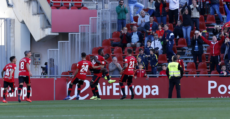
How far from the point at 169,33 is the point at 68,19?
21.3ft

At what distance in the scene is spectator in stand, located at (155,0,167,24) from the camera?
19.5 meters

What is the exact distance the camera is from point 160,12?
64.7 feet

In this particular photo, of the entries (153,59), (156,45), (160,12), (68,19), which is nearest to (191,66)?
(156,45)

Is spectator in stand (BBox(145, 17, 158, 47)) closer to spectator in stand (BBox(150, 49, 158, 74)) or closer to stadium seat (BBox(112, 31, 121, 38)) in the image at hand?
spectator in stand (BBox(150, 49, 158, 74))

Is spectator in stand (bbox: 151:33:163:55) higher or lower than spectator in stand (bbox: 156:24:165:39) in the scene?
lower

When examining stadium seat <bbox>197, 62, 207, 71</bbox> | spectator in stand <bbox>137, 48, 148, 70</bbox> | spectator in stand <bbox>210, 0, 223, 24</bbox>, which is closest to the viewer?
spectator in stand <bbox>137, 48, 148, 70</bbox>

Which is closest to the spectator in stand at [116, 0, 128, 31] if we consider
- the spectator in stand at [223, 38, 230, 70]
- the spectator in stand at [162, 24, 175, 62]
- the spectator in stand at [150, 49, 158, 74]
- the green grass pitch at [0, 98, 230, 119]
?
the spectator in stand at [162, 24, 175, 62]

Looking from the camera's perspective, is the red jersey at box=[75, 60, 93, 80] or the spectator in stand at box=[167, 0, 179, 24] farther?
the spectator in stand at box=[167, 0, 179, 24]

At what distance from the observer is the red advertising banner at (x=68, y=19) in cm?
2153

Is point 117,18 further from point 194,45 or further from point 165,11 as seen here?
point 194,45

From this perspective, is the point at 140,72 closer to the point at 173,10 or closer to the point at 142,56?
the point at 142,56

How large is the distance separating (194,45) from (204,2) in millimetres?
4326

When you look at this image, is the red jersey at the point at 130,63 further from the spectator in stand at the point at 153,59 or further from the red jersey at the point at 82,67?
the spectator in stand at the point at 153,59

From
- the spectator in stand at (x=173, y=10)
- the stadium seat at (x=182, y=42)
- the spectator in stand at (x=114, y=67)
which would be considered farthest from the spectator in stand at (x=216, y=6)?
the spectator in stand at (x=114, y=67)
